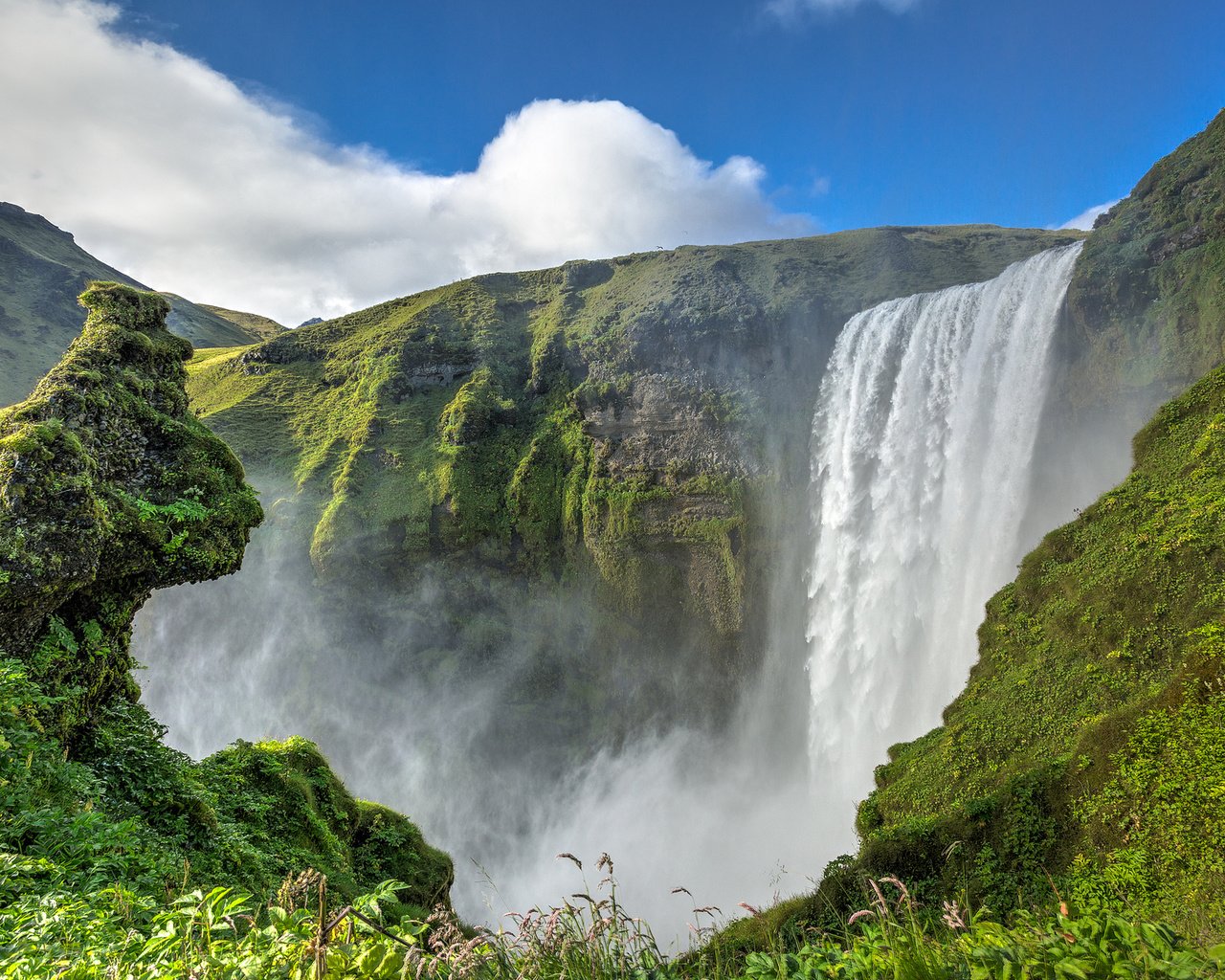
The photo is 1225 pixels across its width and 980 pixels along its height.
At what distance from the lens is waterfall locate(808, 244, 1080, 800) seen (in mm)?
25203

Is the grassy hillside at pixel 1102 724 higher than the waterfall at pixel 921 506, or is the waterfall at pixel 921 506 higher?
the waterfall at pixel 921 506

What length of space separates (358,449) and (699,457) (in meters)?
21.7

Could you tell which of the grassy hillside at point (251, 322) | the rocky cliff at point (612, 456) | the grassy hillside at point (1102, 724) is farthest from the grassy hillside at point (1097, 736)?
the grassy hillside at point (251, 322)

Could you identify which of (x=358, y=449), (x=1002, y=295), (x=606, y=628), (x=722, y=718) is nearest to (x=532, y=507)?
(x=606, y=628)

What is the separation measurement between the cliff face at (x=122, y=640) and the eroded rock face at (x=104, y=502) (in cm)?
2

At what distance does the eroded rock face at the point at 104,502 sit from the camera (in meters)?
7.74

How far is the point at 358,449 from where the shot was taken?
4228 centimetres

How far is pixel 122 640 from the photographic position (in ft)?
32.1

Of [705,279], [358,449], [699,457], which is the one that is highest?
[705,279]

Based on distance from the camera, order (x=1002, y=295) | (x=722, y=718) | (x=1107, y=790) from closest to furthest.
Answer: (x=1107, y=790) < (x=1002, y=295) < (x=722, y=718)

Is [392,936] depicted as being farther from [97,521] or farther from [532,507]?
[532,507]

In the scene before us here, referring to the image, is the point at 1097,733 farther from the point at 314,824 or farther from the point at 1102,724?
the point at 314,824

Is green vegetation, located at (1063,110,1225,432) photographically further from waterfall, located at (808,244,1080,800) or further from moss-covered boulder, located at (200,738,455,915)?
moss-covered boulder, located at (200,738,455,915)

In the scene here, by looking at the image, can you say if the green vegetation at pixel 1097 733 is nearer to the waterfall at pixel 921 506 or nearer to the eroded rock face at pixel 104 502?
the eroded rock face at pixel 104 502
